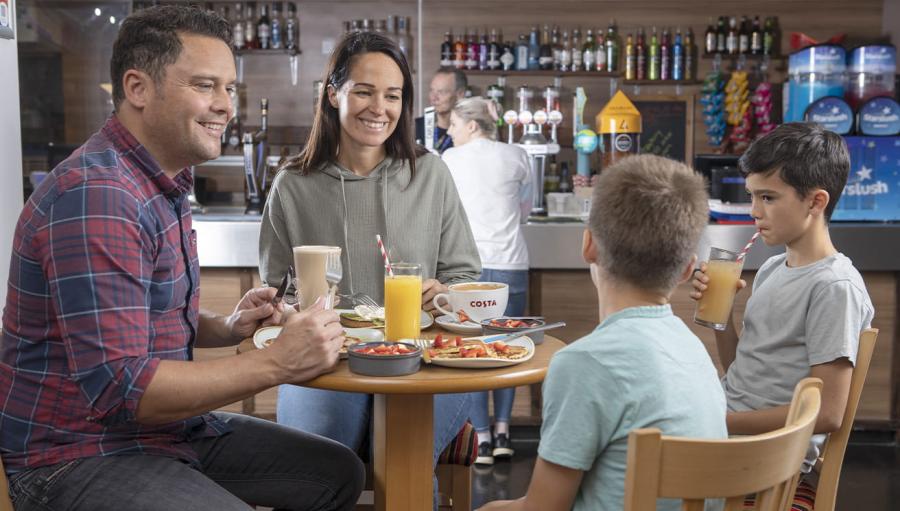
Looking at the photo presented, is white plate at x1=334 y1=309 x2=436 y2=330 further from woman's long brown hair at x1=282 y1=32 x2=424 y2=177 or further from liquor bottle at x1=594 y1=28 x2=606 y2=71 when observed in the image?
liquor bottle at x1=594 y1=28 x2=606 y2=71

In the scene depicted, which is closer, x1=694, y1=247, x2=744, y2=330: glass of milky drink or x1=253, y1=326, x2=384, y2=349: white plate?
x1=253, y1=326, x2=384, y2=349: white plate

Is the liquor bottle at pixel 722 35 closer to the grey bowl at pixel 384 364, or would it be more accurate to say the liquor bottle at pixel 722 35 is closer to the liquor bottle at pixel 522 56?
the liquor bottle at pixel 522 56

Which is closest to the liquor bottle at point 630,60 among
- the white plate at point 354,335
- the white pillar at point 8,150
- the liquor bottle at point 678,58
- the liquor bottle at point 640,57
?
the liquor bottle at point 640,57

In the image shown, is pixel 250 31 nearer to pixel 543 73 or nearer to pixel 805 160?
pixel 543 73

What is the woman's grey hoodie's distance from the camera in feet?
7.87

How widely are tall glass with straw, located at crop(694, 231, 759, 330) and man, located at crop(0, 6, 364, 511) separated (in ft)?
3.22

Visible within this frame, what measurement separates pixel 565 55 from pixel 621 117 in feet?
4.65

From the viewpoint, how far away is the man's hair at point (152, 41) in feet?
5.52

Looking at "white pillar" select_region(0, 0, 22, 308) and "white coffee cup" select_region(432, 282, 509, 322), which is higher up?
"white pillar" select_region(0, 0, 22, 308)

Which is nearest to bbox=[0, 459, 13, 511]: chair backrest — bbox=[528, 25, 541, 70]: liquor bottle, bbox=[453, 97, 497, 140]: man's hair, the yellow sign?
bbox=[453, 97, 497, 140]: man's hair

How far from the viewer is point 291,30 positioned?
5895mm

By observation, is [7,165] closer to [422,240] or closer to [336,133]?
[336,133]

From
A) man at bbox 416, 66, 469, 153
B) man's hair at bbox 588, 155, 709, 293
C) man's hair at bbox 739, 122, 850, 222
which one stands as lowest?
man's hair at bbox 588, 155, 709, 293

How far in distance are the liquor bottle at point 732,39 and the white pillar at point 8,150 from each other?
4326mm
